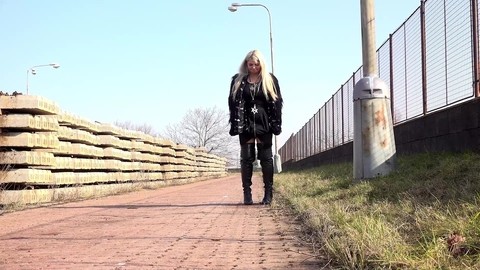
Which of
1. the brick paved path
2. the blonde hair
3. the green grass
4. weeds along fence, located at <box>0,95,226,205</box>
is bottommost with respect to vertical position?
the brick paved path

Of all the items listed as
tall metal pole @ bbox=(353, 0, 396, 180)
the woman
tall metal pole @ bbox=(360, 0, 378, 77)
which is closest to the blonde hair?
the woman

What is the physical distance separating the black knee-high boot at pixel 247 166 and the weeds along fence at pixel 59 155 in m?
2.81

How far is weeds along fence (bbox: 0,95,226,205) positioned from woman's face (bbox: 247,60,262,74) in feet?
9.52

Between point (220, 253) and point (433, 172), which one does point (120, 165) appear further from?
point (220, 253)

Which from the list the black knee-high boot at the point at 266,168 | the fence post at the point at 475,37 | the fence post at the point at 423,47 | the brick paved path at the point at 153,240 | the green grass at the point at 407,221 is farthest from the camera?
the fence post at the point at 423,47

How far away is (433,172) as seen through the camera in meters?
6.42

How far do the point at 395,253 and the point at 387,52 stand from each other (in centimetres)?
984

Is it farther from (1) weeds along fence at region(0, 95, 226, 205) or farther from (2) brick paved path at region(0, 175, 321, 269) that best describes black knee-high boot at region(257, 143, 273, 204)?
(1) weeds along fence at region(0, 95, 226, 205)

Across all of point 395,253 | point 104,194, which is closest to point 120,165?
point 104,194

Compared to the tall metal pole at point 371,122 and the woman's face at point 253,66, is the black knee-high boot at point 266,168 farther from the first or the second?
the tall metal pole at point 371,122

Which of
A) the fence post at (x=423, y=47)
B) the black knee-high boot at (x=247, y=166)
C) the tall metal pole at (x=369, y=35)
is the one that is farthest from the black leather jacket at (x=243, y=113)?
the fence post at (x=423, y=47)

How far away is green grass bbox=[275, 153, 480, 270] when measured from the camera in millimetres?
2689

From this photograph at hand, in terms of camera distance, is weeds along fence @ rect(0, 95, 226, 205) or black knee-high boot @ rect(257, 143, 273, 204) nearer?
black knee-high boot @ rect(257, 143, 273, 204)

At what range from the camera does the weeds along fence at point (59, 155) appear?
6836 millimetres
